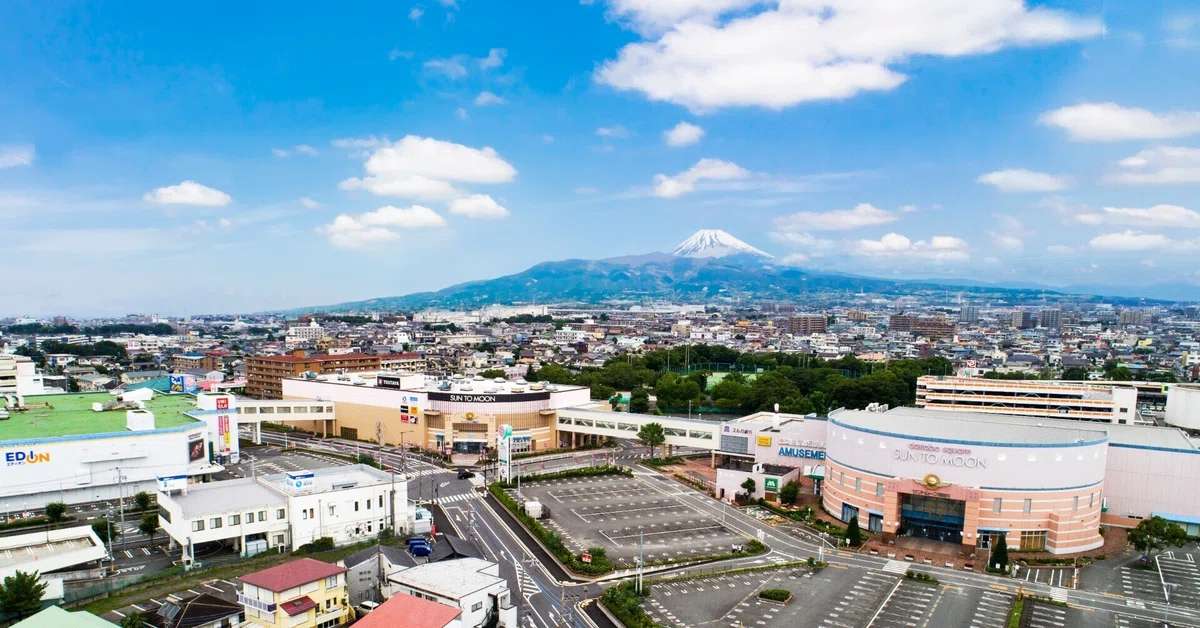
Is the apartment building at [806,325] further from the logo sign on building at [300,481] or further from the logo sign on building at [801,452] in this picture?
the logo sign on building at [300,481]

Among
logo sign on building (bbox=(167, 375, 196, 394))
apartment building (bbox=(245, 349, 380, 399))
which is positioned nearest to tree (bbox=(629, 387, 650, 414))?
apartment building (bbox=(245, 349, 380, 399))

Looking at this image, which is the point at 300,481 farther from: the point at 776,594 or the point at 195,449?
the point at 776,594

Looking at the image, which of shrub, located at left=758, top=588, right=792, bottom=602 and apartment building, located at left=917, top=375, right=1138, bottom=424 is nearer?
shrub, located at left=758, top=588, right=792, bottom=602

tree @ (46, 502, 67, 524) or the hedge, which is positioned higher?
tree @ (46, 502, 67, 524)

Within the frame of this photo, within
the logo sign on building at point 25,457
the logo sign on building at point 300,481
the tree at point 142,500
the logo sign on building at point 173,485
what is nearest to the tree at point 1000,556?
the logo sign on building at point 300,481

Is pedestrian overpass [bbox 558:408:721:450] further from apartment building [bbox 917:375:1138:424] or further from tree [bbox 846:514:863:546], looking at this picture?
apartment building [bbox 917:375:1138:424]

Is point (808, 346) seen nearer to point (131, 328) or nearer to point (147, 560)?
point (147, 560)

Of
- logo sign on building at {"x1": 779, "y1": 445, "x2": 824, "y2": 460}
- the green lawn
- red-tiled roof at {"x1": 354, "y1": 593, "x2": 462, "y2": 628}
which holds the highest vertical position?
the green lawn

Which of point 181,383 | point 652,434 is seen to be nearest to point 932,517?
point 652,434
